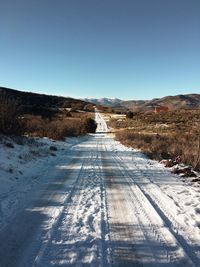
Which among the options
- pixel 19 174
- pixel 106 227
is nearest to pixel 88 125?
pixel 19 174

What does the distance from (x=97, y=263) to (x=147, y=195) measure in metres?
4.55

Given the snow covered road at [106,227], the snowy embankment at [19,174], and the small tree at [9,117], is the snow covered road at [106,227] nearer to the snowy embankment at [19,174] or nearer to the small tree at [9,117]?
the snowy embankment at [19,174]

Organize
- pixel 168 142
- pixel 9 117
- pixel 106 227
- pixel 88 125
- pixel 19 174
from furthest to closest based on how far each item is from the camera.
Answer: pixel 88 125 → pixel 168 142 → pixel 9 117 → pixel 19 174 → pixel 106 227

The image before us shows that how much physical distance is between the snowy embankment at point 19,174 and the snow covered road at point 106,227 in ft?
1.05

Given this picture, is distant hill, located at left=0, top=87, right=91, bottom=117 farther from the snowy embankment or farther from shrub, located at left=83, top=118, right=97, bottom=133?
shrub, located at left=83, top=118, right=97, bottom=133

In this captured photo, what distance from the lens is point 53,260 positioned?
15.0 ft

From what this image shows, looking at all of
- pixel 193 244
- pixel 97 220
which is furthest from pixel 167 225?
pixel 97 220

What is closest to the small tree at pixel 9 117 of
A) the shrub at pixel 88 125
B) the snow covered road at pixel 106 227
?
the snow covered road at pixel 106 227

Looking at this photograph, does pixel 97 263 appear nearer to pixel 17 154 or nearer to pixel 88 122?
pixel 17 154

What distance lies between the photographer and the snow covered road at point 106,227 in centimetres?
471

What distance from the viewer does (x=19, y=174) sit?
1136 centimetres

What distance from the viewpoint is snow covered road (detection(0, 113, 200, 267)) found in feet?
15.4

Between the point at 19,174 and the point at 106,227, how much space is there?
6212 mm

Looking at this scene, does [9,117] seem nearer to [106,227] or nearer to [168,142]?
[168,142]
